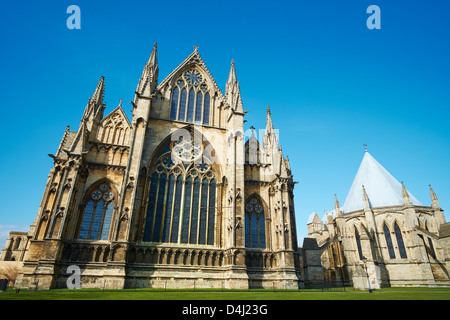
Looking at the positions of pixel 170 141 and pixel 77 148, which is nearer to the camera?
pixel 77 148

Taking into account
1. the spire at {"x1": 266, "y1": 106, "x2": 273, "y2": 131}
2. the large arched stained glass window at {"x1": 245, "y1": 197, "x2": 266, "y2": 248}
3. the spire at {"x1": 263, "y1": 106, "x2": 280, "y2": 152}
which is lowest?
the large arched stained glass window at {"x1": 245, "y1": 197, "x2": 266, "y2": 248}

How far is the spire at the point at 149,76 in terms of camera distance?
1022 inches

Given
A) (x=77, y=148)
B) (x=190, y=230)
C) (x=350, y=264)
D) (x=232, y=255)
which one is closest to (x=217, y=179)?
(x=190, y=230)

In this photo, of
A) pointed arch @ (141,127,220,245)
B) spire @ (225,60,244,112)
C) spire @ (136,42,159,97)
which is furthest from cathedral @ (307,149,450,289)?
spire @ (136,42,159,97)

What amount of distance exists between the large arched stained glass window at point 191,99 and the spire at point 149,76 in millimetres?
2450

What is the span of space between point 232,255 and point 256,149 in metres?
11.9

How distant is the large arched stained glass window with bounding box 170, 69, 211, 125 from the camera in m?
28.2

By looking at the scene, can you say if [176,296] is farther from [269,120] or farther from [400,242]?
[400,242]

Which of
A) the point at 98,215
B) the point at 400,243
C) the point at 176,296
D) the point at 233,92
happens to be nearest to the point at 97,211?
the point at 98,215

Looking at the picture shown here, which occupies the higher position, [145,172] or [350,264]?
[145,172]

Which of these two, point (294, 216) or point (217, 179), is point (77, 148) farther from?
point (294, 216)

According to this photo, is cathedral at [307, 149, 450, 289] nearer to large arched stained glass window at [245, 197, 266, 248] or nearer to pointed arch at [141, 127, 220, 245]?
large arched stained glass window at [245, 197, 266, 248]

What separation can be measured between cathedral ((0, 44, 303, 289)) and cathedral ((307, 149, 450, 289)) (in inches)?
668
